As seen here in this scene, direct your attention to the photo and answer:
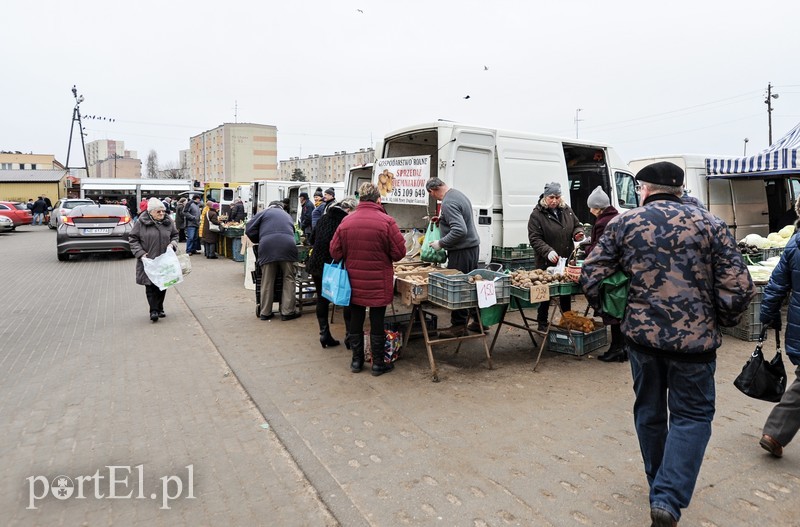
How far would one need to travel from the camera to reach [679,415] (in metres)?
2.81

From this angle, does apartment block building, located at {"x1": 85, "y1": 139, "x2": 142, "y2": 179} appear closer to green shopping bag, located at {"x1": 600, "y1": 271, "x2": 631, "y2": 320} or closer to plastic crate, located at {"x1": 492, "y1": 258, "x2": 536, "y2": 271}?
plastic crate, located at {"x1": 492, "y1": 258, "x2": 536, "y2": 271}

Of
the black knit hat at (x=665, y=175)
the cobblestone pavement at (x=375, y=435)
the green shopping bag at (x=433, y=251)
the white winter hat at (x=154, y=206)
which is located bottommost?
the cobblestone pavement at (x=375, y=435)

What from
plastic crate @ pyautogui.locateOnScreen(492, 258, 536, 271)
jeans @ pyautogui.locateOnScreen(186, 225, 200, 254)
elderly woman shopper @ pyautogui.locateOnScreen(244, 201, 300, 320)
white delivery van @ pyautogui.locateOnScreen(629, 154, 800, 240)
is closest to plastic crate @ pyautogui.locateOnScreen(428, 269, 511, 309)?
plastic crate @ pyautogui.locateOnScreen(492, 258, 536, 271)

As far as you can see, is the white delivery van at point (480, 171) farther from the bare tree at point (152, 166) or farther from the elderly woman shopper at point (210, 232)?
the bare tree at point (152, 166)

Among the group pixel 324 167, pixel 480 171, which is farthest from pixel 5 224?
pixel 324 167

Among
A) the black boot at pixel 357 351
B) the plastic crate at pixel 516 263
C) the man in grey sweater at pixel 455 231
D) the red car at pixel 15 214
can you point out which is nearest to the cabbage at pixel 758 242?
the plastic crate at pixel 516 263

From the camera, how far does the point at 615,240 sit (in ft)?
9.65

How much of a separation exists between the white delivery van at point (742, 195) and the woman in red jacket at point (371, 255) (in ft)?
29.7

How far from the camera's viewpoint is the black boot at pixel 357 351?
219 inches

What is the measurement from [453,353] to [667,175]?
388cm

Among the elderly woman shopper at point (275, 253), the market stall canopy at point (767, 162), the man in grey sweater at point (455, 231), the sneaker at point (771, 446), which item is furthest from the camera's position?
the market stall canopy at point (767, 162)

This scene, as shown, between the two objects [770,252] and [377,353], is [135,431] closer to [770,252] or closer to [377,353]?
[377,353]

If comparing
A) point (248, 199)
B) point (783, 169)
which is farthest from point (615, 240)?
point (248, 199)

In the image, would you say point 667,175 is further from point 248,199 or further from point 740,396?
point 248,199
